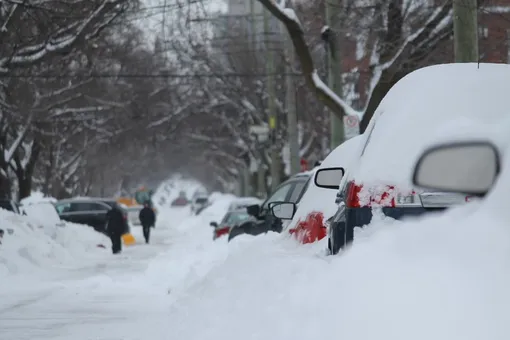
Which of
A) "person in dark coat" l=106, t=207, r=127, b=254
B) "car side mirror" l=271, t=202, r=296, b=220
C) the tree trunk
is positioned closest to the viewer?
"car side mirror" l=271, t=202, r=296, b=220

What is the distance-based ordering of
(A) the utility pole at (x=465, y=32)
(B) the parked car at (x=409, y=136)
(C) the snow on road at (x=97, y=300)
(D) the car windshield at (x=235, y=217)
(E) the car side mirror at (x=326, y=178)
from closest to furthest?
(B) the parked car at (x=409, y=136) < (E) the car side mirror at (x=326, y=178) < (C) the snow on road at (x=97, y=300) < (A) the utility pole at (x=465, y=32) < (D) the car windshield at (x=235, y=217)

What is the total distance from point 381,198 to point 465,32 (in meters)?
8.61

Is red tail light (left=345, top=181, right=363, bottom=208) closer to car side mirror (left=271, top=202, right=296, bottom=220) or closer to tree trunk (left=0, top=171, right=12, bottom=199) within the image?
car side mirror (left=271, top=202, right=296, bottom=220)

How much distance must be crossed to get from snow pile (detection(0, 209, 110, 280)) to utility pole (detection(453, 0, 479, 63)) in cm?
936

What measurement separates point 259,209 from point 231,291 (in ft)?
34.9

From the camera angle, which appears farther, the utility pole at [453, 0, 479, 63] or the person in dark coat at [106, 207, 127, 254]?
the person in dark coat at [106, 207, 127, 254]

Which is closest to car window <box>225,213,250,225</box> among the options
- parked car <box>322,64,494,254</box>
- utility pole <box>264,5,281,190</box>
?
utility pole <box>264,5,281,190</box>

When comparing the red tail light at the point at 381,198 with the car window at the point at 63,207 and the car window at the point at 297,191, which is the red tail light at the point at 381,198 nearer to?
the car window at the point at 297,191

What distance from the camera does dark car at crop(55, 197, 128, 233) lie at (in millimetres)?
39428

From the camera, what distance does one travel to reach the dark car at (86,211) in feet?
129

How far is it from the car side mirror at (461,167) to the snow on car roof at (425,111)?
43.5 inches

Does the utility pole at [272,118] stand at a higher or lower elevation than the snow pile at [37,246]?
higher

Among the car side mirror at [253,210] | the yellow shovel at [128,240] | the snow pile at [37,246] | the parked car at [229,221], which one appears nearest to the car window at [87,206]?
the yellow shovel at [128,240]

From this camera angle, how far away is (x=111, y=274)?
68.3ft
